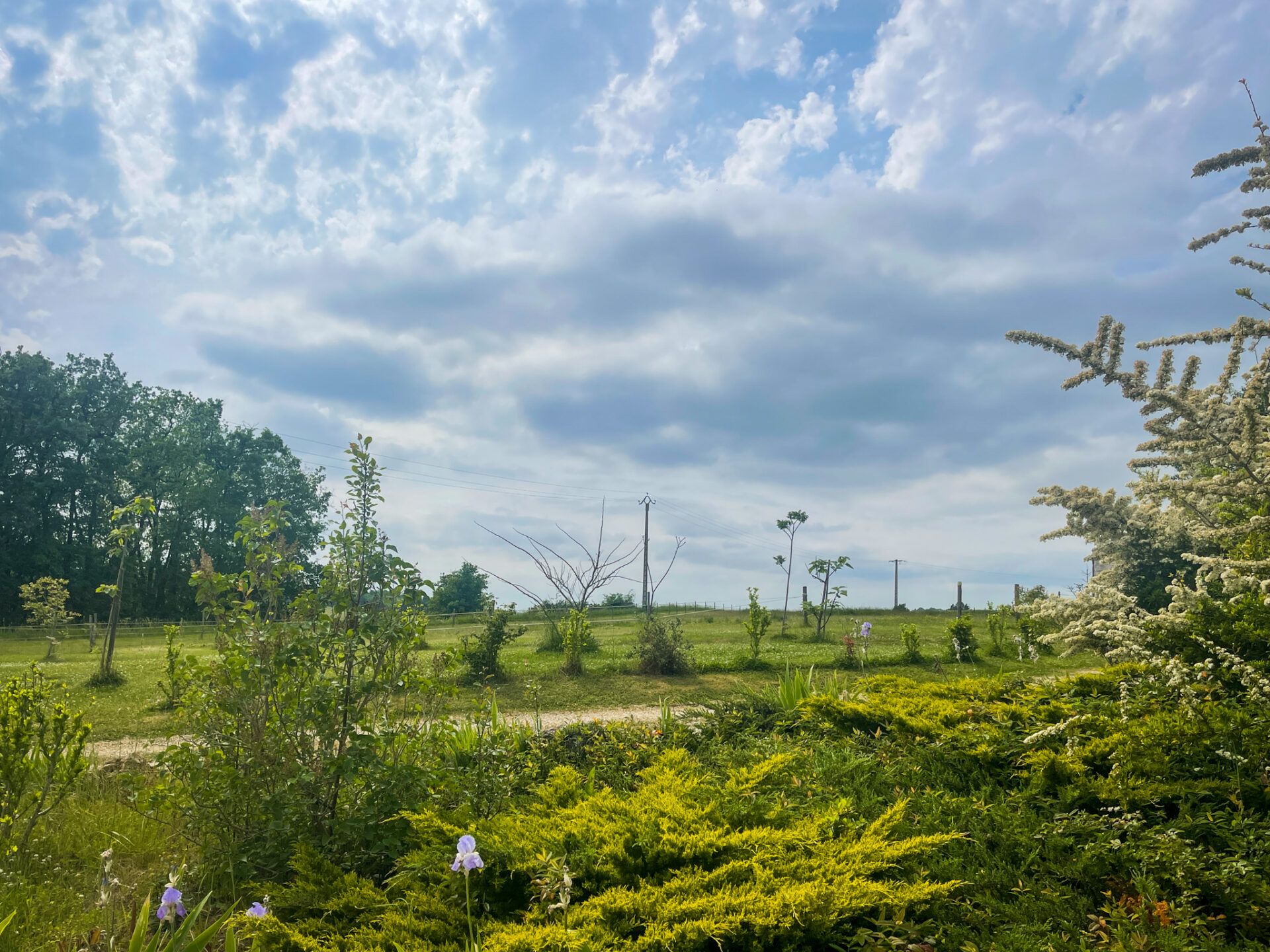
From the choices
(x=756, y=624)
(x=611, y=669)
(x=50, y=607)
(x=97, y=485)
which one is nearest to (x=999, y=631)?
(x=756, y=624)

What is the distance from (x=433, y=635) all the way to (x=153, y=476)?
21.0 metres

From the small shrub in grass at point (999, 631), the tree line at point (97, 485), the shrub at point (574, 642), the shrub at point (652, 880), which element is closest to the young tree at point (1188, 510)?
the shrub at point (652, 880)

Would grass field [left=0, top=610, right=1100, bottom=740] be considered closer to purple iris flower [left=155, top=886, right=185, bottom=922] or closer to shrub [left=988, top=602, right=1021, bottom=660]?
shrub [left=988, top=602, right=1021, bottom=660]

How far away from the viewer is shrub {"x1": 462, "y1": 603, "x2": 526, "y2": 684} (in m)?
13.1

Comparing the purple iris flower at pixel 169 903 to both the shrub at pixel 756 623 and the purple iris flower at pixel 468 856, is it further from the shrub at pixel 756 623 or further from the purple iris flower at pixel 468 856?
the shrub at pixel 756 623

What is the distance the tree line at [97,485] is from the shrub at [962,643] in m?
30.5

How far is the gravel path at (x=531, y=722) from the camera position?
7117 mm

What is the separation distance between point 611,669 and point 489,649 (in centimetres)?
220

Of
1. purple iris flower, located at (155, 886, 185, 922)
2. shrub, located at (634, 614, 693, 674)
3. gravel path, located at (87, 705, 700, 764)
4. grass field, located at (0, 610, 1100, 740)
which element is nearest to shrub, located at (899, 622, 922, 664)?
grass field, located at (0, 610, 1100, 740)

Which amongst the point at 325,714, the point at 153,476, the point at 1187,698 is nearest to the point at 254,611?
the point at 325,714

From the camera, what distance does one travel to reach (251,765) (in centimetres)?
431

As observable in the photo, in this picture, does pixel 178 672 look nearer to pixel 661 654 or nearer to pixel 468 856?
pixel 468 856

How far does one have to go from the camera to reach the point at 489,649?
13.4m

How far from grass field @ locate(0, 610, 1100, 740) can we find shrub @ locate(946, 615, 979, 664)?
24 cm
